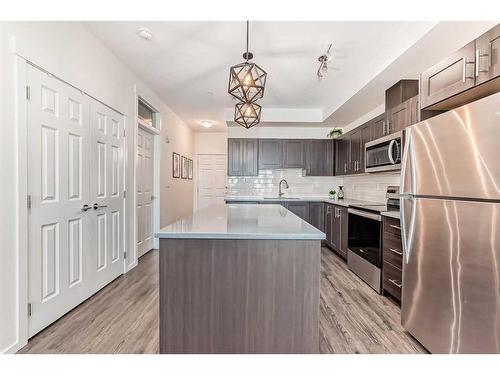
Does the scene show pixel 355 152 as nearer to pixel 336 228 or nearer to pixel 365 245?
pixel 336 228

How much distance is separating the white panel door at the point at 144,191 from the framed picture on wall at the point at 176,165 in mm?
934

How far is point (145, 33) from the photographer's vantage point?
2551mm

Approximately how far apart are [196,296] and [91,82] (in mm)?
2414

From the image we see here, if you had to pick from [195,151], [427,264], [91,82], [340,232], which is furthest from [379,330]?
[195,151]

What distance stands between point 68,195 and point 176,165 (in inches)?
133

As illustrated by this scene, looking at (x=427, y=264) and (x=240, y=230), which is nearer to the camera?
(x=240, y=230)

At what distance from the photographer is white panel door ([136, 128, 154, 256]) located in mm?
4035

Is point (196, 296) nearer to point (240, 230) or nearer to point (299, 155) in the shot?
point (240, 230)

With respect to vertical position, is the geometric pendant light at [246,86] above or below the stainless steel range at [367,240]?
above

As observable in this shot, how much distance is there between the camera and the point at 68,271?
232 centimetres

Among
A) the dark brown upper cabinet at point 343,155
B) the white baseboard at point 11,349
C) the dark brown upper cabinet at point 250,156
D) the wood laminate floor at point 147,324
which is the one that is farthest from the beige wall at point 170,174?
the dark brown upper cabinet at point 343,155

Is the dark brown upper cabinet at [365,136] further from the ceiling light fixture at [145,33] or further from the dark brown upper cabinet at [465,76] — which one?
the ceiling light fixture at [145,33]

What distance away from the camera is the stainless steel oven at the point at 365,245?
2859 mm

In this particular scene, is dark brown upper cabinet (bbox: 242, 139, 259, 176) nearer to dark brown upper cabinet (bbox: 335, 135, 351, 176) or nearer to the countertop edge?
dark brown upper cabinet (bbox: 335, 135, 351, 176)
